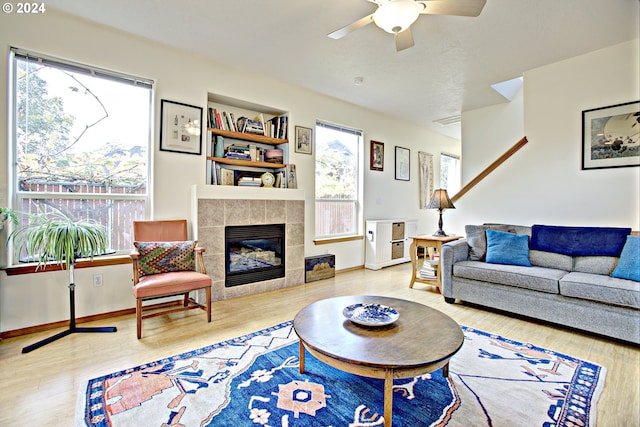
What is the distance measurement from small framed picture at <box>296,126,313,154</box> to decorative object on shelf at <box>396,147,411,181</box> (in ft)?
6.76

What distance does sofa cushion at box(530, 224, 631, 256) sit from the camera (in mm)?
2705

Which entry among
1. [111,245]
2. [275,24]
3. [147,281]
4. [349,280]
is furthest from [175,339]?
[275,24]

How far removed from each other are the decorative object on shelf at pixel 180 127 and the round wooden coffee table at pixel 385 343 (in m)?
2.28

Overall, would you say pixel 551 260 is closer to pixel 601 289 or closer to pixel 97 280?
pixel 601 289

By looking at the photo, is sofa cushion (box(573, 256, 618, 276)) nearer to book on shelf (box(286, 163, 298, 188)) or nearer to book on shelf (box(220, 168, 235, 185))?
book on shelf (box(286, 163, 298, 188))

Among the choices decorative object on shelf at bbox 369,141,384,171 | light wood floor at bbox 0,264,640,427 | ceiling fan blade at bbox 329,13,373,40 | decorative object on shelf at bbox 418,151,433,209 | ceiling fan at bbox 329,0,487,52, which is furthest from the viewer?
decorative object on shelf at bbox 418,151,433,209

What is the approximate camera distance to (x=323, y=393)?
1689mm

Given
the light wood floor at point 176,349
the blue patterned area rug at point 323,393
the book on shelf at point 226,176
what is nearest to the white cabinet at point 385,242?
the light wood floor at point 176,349

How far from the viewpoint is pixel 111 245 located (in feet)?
9.52

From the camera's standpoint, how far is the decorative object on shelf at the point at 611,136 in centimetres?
299

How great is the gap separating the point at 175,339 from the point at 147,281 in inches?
20.4

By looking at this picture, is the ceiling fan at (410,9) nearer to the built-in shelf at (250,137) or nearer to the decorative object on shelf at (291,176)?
the built-in shelf at (250,137)

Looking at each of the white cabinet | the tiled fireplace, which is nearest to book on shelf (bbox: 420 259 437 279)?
the white cabinet

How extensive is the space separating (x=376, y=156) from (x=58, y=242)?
433cm
